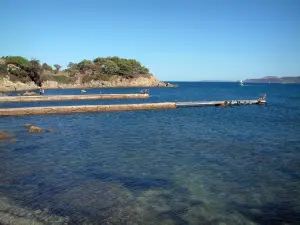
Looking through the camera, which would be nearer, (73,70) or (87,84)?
(87,84)

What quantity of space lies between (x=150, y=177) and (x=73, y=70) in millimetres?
138354

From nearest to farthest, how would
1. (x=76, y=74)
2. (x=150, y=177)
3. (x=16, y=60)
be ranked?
(x=150, y=177)
(x=16, y=60)
(x=76, y=74)

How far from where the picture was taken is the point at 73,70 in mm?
147250

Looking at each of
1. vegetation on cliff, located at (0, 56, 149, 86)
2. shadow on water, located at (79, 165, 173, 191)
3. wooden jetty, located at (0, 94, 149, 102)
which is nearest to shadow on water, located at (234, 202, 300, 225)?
shadow on water, located at (79, 165, 173, 191)

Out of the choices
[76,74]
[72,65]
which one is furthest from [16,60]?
[72,65]

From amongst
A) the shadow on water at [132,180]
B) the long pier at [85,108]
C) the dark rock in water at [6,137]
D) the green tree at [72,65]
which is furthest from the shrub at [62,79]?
the shadow on water at [132,180]

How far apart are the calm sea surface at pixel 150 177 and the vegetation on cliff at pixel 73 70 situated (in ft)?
294

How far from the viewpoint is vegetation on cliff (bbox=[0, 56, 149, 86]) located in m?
112

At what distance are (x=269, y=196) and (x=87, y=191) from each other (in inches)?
331

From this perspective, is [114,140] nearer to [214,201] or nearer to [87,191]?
[87,191]

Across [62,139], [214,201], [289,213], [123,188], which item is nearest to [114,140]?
[62,139]

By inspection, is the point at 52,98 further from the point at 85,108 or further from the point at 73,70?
the point at 73,70

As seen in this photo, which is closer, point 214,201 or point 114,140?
point 214,201

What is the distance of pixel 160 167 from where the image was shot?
18.0 metres
